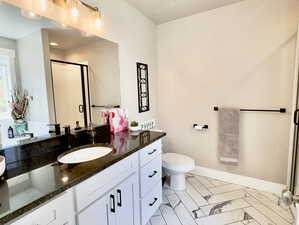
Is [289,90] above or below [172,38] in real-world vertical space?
below

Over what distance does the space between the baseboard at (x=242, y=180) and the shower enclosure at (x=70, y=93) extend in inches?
74.5

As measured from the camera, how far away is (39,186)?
2.58 ft

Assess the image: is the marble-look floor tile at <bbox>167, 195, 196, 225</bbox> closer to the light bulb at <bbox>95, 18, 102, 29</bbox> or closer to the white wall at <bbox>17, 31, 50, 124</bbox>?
the white wall at <bbox>17, 31, 50, 124</bbox>

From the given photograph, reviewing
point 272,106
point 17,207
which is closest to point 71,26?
point 17,207

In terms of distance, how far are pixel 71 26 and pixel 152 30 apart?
56.7 inches

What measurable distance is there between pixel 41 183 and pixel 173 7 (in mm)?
2349

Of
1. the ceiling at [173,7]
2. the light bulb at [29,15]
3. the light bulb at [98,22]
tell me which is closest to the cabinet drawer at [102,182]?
the light bulb at [29,15]

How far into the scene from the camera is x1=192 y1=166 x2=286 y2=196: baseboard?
207cm

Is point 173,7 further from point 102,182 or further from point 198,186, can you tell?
point 198,186

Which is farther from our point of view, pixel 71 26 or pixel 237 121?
pixel 237 121

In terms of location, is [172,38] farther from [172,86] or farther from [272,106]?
[272,106]

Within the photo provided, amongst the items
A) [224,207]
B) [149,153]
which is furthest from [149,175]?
[224,207]

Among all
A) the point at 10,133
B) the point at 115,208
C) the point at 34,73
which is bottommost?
the point at 115,208

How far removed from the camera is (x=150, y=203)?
5.29ft
